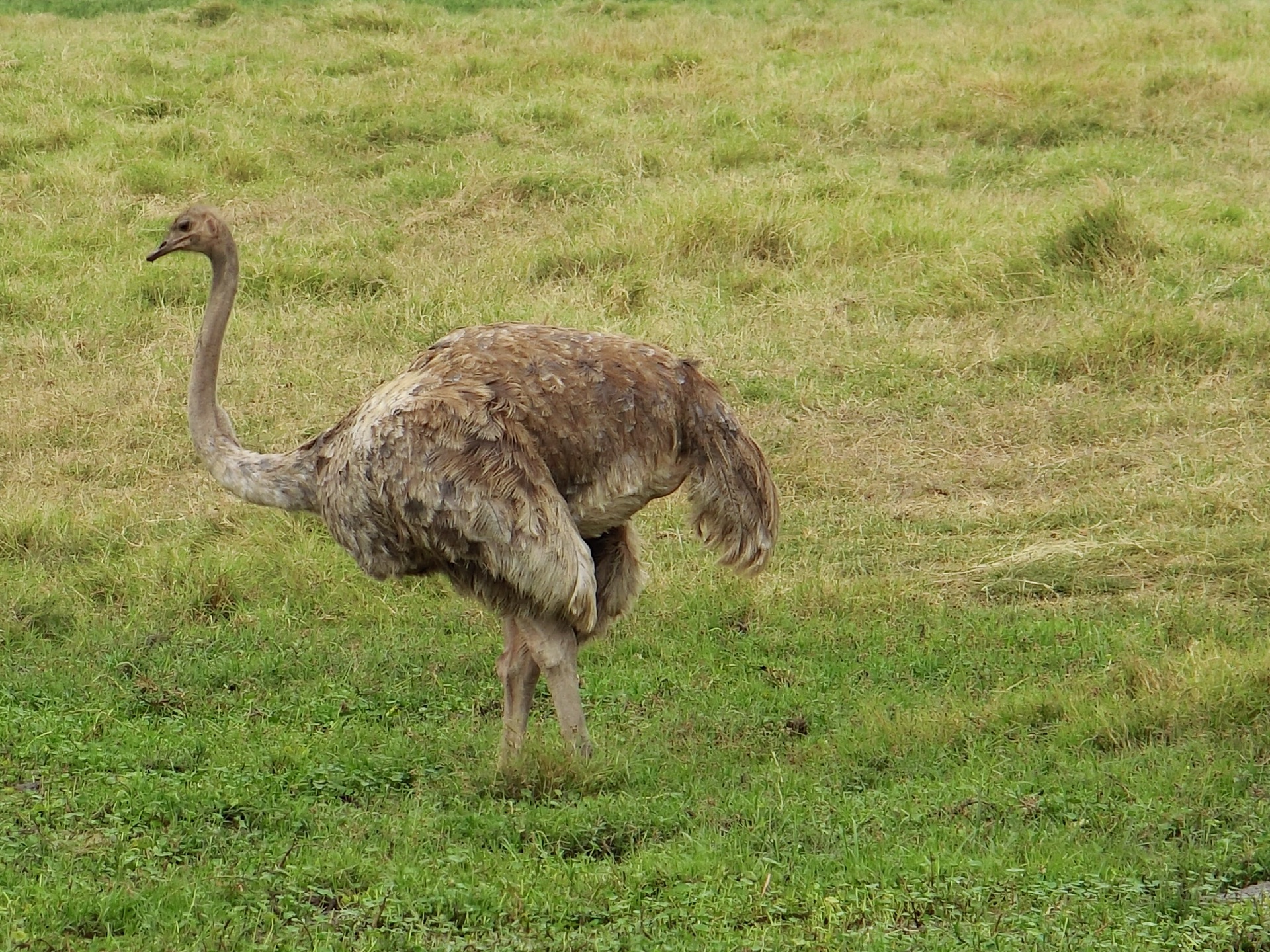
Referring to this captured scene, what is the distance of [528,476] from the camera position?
4.63 m

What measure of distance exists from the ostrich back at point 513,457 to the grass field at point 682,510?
0.57 m

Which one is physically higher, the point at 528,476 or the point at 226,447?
the point at 528,476

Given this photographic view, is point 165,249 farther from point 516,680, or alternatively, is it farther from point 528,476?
point 516,680

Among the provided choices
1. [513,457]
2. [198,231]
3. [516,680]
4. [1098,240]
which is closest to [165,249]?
[198,231]

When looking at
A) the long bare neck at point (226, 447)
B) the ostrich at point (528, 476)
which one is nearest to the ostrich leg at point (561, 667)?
the ostrich at point (528, 476)

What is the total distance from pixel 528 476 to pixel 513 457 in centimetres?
6

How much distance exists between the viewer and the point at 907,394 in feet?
26.3

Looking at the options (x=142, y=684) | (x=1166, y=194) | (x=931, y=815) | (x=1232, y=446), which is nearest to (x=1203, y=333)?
(x=1232, y=446)

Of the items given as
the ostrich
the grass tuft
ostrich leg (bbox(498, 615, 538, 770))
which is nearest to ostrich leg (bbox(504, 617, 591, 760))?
the ostrich

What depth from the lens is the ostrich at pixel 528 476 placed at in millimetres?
4602

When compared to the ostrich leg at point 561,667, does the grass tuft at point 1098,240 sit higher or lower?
higher

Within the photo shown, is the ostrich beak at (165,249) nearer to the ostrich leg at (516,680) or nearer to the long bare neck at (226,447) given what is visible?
the long bare neck at (226,447)

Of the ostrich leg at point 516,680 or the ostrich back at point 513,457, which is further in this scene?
the ostrich leg at point 516,680

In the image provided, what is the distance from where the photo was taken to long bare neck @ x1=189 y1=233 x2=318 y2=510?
511cm
